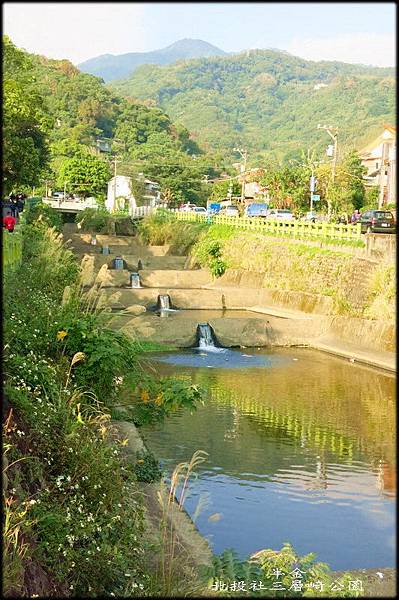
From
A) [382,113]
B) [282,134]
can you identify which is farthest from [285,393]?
[282,134]

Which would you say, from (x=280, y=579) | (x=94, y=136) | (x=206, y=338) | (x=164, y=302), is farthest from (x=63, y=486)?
(x=94, y=136)

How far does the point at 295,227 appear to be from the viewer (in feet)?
94.9

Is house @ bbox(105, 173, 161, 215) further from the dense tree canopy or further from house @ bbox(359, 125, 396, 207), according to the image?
the dense tree canopy

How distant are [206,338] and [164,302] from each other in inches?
192

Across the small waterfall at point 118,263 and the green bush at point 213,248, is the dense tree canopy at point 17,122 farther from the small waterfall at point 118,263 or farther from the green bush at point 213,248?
the green bush at point 213,248

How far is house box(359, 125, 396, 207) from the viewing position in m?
43.0

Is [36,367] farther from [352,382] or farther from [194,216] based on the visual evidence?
[194,216]

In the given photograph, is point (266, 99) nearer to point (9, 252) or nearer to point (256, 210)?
point (256, 210)

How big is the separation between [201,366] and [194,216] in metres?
23.3

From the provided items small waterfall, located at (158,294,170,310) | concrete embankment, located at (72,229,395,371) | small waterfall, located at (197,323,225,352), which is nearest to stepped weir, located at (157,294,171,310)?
small waterfall, located at (158,294,170,310)

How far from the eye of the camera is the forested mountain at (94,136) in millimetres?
28328

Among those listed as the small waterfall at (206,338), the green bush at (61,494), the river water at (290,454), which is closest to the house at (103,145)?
the small waterfall at (206,338)

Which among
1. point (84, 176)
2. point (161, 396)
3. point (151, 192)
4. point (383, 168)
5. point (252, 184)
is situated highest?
point (84, 176)

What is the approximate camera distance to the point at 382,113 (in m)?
105
